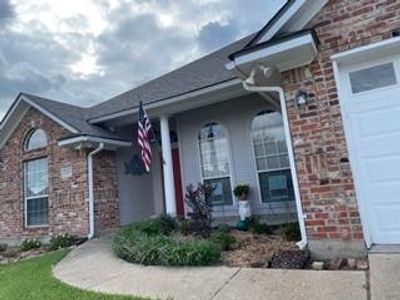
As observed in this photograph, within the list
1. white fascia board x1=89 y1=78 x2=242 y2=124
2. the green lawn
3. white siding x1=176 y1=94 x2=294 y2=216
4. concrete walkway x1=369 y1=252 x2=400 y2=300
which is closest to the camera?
concrete walkway x1=369 y1=252 x2=400 y2=300

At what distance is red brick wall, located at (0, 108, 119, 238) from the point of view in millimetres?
9727

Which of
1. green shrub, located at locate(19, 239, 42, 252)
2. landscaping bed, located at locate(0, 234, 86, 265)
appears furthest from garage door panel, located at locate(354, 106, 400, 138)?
green shrub, located at locate(19, 239, 42, 252)

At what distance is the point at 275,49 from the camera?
505cm

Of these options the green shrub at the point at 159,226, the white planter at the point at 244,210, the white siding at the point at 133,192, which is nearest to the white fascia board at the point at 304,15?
the white planter at the point at 244,210

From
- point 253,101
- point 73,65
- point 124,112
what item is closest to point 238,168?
point 253,101

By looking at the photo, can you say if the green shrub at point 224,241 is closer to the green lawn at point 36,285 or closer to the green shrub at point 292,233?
the green shrub at point 292,233

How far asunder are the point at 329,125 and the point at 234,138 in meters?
4.40

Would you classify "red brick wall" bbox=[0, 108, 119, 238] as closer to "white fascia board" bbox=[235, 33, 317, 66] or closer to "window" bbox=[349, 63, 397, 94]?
"white fascia board" bbox=[235, 33, 317, 66]

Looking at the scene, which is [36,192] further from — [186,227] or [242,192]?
[242,192]

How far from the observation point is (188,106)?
8.78 m

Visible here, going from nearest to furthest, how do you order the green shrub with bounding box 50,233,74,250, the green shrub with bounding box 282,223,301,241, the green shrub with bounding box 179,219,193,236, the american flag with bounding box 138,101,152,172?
the green shrub with bounding box 282,223,301,241
the green shrub with bounding box 179,219,193,236
the american flag with bounding box 138,101,152,172
the green shrub with bounding box 50,233,74,250

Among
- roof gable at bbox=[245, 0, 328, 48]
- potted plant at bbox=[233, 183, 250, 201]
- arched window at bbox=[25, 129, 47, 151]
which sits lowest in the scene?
potted plant at bbox=[233, 183, 250, 201]

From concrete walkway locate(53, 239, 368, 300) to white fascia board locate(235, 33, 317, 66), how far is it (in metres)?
3.15

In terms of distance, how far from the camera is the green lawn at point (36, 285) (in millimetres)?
4359
